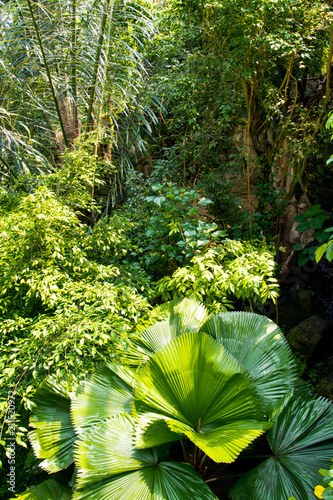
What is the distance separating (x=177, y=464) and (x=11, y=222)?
2.07 metres

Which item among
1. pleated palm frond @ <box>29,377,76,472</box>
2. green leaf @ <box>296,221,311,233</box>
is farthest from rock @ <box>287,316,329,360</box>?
pleated palm frond @ <box>29,377,76,472</box>

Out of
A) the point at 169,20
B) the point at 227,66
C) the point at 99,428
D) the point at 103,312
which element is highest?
the point at 169,20

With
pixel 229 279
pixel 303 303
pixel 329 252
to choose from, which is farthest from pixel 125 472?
pixel 303 303

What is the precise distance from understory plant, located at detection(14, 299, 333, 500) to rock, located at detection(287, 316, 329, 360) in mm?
1215

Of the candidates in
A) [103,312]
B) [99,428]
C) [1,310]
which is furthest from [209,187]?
[99,428]

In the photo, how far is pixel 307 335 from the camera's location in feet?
11.5

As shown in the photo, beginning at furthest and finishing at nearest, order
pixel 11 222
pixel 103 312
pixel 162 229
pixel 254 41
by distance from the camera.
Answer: pixel 162 229 → pixel 254 41 → pixel 11 222 → pixel 103 312

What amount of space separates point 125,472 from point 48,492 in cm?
60

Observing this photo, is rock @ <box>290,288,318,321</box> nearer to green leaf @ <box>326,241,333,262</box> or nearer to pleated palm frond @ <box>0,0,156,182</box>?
green leaf @ <box>326,241,333,262</box>

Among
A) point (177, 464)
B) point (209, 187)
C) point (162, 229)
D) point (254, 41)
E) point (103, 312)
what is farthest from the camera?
point (209, 187)

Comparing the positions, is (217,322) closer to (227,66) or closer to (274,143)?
(227,66)

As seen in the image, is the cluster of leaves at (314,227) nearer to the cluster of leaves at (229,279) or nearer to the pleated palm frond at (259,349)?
the cluster of leaves at (229,279)

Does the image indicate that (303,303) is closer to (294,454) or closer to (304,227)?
(304,227)

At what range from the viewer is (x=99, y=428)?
1.97m
